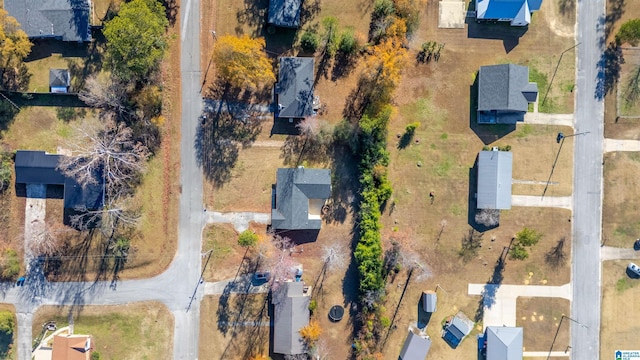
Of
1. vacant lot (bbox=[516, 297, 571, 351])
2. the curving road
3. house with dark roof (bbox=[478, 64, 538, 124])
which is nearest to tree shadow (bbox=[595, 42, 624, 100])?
house with dark roof (bbox=[478, 64, 538, 124])

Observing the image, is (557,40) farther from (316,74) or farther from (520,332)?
(520,332)

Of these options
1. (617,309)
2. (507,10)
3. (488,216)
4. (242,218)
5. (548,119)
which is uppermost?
(507,10)

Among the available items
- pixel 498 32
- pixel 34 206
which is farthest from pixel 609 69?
pixel 34 206

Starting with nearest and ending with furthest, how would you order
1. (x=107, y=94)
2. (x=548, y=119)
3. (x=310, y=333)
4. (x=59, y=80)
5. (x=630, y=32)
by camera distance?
(x=107, y=94), (x=59, y=80), (x=630, y=32), (x=310, y=333), (x=548, y=119)

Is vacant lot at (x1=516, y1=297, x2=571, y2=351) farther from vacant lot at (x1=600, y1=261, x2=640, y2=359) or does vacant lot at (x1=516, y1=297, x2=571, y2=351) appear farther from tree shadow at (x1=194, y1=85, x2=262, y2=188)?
tree shadow at (x1=194, y1=85, x2=262, y2=188)

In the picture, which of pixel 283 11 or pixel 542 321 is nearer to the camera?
pixel 283 11

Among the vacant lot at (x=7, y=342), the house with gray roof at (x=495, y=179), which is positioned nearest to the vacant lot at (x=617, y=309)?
the house with gray roof at (x=495, y=179)

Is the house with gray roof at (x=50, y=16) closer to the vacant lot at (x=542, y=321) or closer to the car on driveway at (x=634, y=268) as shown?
the vacant lot at (x=542, y=321)

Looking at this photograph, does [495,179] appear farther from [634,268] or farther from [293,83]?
[293,83]
